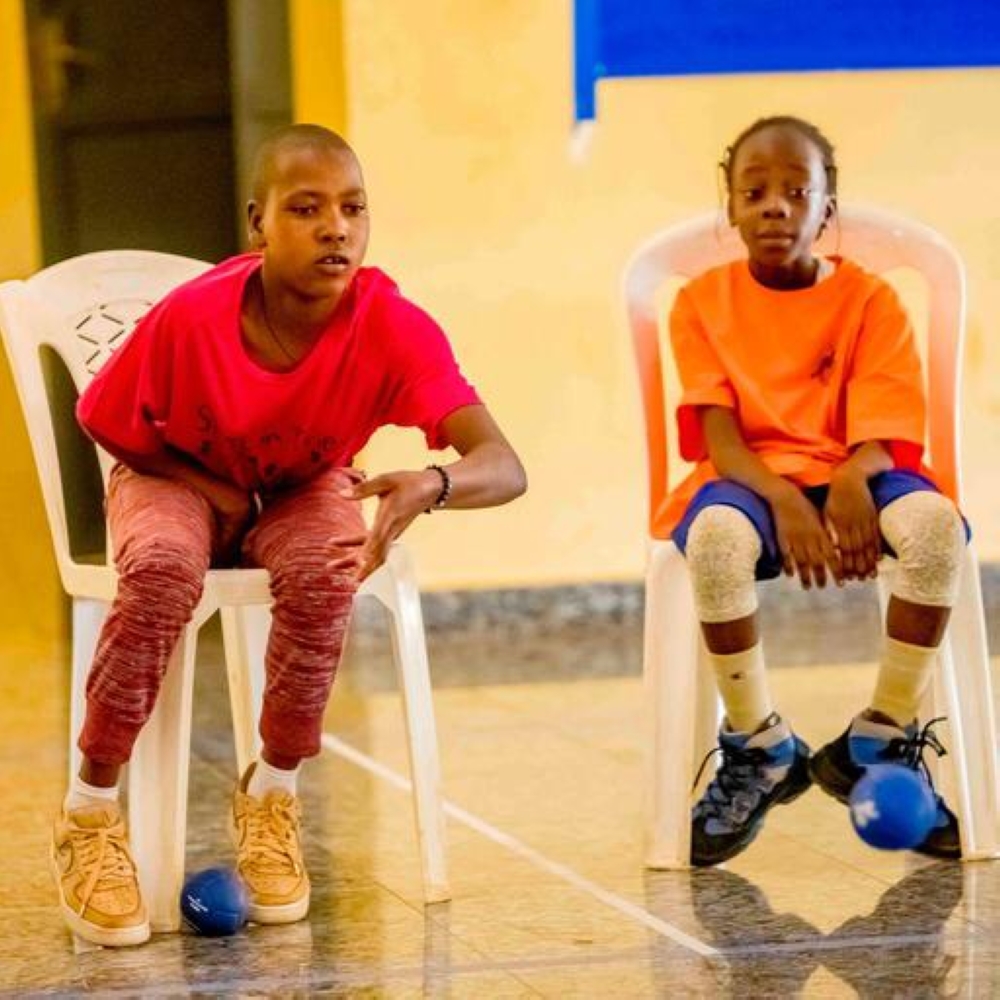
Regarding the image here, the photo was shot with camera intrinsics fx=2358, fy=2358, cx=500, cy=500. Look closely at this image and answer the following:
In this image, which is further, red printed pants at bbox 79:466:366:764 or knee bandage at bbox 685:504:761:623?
knee bandage at bbox 685:504:761:623

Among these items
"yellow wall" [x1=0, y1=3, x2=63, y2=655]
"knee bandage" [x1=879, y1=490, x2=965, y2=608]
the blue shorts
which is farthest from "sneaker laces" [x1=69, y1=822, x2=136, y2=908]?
"yellow wall" [x1=0, y1=3, x2=63, y2=655]

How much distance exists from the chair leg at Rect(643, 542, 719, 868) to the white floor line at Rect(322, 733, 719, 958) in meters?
0.13

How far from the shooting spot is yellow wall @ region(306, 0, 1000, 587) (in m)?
5.50

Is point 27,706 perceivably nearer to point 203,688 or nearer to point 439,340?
point 203,688

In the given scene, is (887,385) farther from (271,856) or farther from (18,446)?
(18,446)

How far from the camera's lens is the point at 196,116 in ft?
20.8

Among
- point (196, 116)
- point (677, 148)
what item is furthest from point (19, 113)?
point (677, 148)

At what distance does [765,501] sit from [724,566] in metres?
0.14

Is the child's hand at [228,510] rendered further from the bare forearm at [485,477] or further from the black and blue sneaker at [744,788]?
the black and blue sneaker at [744,788]

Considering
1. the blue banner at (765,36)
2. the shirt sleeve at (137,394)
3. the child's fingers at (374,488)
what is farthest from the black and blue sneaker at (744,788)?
the blue banner at (765,36)

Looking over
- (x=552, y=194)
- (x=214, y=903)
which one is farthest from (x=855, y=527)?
(x=552, y=194)

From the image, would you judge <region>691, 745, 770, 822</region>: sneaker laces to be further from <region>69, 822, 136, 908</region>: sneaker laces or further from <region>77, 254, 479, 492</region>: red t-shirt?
<region>69, 822, 136, 908</region>: sneaker laces

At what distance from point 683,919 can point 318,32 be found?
3.10 meters

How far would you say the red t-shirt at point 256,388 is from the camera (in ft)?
9.60
